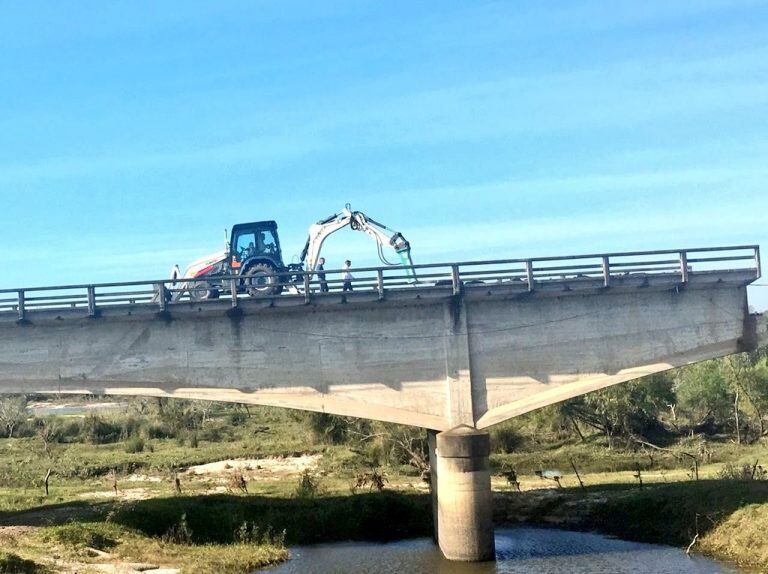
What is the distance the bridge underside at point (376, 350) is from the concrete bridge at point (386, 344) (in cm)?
4

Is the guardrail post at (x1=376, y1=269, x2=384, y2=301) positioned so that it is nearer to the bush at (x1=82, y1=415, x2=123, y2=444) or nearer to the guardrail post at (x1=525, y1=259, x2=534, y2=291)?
the guardrail post at (x1=525, y1=259, x2=534, y2=291)

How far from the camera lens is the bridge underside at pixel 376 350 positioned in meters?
29.1

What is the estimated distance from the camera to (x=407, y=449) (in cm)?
4391

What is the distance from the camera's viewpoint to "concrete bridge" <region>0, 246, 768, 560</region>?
29.0m

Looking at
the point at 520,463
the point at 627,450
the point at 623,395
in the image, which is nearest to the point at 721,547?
the point at 520,463

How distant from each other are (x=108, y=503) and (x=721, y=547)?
22333mm

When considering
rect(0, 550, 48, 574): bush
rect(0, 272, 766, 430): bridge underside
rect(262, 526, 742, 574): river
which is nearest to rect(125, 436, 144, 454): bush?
rect(262, 526, 742, 574): river

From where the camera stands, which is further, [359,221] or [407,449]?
[407,449]

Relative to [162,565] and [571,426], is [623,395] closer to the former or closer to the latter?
[571,426]

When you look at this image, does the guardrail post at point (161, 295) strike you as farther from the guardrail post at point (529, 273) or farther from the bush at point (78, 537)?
the guardrail post at point (529, 273)

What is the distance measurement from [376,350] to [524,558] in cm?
824

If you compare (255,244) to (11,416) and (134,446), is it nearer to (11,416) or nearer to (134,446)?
(134,446)

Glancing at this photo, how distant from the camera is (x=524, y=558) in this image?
92.8 feet

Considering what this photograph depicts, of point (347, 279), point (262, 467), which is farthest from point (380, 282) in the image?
point (262, 467)
